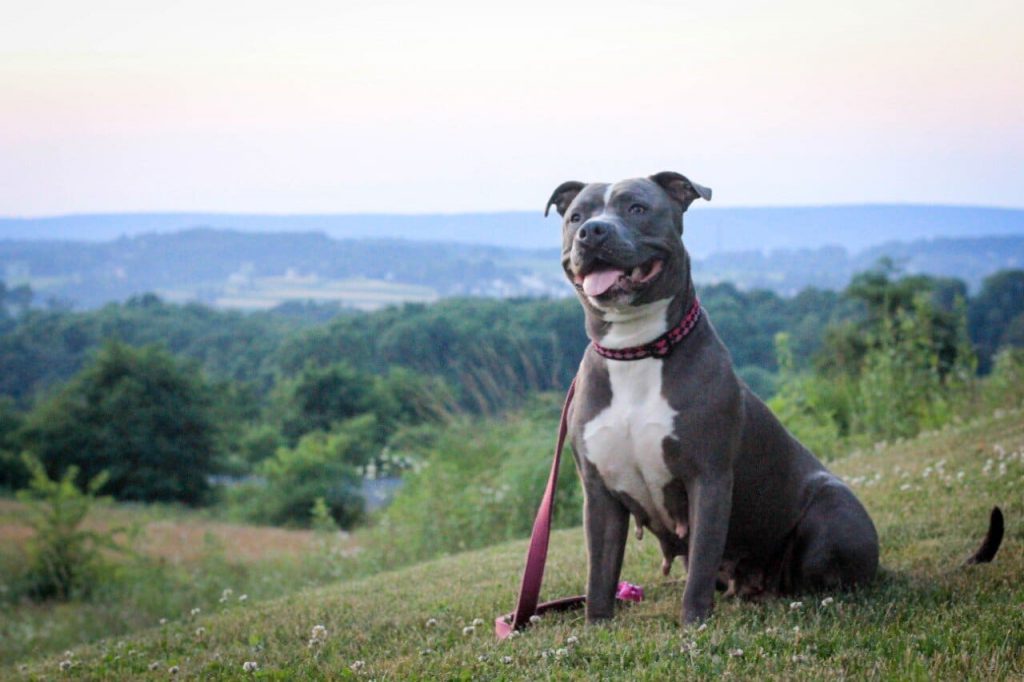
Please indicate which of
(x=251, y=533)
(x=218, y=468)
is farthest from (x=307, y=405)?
(x=251, y=533)

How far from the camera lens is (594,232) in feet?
13.6

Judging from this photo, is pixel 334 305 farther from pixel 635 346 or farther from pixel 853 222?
pixel 635 346

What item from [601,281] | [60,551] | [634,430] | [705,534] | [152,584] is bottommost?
[152,584]

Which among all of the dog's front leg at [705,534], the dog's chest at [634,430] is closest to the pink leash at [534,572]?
the dog's chest at [634,430]

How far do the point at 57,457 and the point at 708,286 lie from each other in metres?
23.7

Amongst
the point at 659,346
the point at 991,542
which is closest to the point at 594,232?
the point at 659,346

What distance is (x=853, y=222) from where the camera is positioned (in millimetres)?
59781

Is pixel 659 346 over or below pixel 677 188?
below

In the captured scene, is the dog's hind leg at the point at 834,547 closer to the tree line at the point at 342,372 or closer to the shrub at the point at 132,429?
the tree line at the point at 342,372

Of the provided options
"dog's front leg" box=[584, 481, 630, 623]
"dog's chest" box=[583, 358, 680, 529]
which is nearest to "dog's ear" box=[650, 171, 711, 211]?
"dog's chest" box=[583, 358, 680, 529]

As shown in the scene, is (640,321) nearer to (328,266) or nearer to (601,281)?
(601,281)

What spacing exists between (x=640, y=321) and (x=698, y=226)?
30450 millimetres

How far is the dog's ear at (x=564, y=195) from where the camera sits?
187 inches

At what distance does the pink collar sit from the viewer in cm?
439
